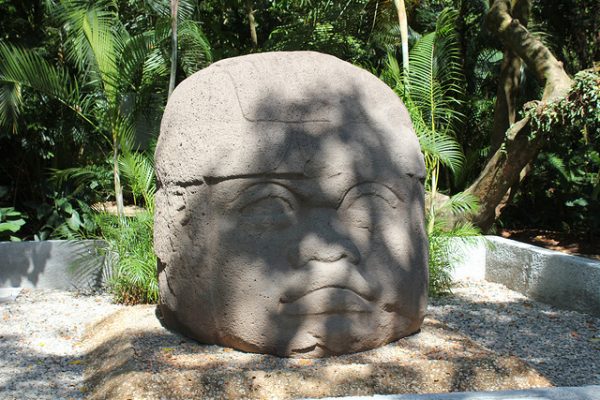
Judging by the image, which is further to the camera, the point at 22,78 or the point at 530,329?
the point at 22,78

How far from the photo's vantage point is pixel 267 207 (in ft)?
12.7

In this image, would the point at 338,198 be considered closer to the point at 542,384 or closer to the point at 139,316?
the point at 542,384

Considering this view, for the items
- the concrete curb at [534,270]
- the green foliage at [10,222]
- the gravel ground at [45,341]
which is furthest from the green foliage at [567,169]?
the green foliage at [10,222]

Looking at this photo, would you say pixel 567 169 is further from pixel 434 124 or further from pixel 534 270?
pixel 534 270

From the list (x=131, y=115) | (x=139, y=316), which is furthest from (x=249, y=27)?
(x=139, y=316)

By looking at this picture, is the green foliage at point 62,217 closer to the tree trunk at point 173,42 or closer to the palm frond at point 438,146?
the tree trunk at point 173,42

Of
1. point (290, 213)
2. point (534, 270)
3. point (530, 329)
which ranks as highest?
point (290, 213)

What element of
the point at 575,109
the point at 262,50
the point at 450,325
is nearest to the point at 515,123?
the point at 575,109

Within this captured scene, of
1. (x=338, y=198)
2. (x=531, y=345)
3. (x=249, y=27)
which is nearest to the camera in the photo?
(x=338, y=198)

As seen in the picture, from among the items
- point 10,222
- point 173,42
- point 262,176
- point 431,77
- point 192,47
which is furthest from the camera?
point 192,47

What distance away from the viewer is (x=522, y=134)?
270 inches

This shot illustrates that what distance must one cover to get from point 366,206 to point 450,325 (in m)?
1.61

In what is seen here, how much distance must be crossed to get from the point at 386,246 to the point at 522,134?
135 inches

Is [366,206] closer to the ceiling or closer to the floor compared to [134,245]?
closer to the ceiling
